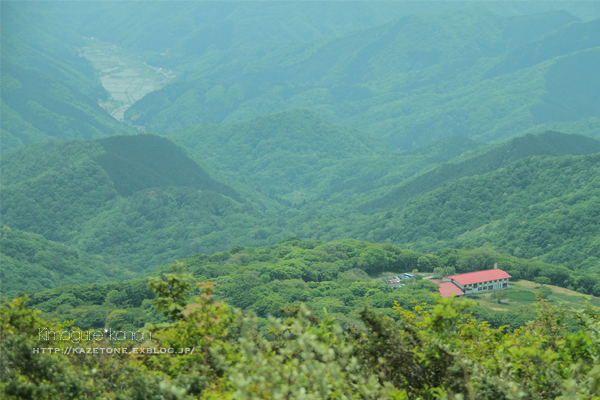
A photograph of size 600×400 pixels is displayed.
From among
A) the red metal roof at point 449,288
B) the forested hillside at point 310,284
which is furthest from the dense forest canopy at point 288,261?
the red metal roof at point 449,288

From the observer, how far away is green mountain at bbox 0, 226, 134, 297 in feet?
205

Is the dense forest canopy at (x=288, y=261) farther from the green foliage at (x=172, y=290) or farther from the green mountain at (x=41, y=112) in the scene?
the green mountain at (x=41, y=112)

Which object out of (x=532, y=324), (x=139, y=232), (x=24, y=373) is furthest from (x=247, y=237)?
(x=24, y=373)

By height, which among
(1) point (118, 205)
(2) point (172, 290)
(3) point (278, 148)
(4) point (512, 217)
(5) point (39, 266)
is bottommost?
(3) point (278, 148)

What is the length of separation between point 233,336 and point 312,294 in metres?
35.4

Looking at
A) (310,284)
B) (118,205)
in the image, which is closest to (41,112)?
(118,205)

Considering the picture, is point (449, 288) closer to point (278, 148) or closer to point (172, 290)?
point (172, 290)

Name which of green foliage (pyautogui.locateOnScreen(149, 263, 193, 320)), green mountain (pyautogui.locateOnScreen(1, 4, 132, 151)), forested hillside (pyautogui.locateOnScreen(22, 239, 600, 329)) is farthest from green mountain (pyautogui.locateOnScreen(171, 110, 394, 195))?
green foliage (pyautogui.locateOnScreen(149, 263, 193, 320))

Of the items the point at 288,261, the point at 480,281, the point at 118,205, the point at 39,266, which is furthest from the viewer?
the point at 118,205

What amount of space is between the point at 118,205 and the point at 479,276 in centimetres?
7206

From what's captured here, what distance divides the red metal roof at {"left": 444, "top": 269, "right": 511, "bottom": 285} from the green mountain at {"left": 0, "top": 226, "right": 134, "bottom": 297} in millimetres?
37090

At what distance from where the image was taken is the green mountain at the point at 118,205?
96.0 m

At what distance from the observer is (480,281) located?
164 ft

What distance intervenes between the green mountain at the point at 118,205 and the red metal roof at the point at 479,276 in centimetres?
5280
